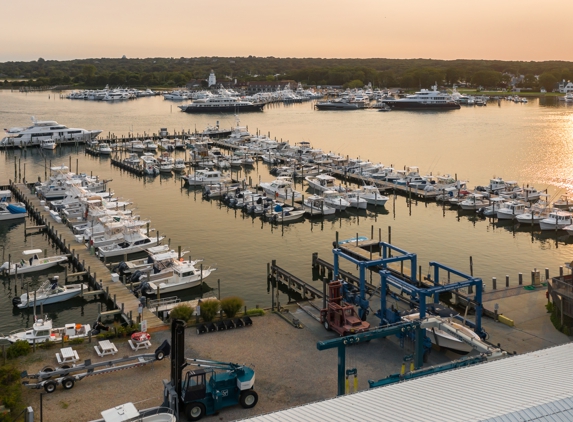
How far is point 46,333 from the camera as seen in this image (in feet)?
82.9

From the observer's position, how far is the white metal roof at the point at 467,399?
46.4 ft

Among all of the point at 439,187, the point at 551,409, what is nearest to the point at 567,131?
the point at 439,187

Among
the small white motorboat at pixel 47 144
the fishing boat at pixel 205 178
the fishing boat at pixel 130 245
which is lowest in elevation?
the fishing boat at pixel 130 245

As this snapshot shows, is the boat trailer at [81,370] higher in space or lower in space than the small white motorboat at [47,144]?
lower

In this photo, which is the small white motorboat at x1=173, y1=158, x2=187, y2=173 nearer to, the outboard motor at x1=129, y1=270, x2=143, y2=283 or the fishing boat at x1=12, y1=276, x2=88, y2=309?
the outboard motor at x1=129, y1=270, x2=143, y2=283

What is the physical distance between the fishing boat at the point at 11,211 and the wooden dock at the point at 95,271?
3.19 feet

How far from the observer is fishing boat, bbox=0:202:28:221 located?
47469 mm

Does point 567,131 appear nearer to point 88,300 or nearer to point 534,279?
point 534,279

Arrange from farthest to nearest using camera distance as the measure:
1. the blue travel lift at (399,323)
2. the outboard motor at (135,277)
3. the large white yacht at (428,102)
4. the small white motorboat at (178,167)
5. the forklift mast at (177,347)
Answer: the large white yacht at (428,102) < the small white motorboat at (178,167) < the outboard motor at (135,277) < the blue travel lift at (399,323) < the forklift mast at (177,347)

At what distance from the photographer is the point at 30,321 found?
30.5 meters

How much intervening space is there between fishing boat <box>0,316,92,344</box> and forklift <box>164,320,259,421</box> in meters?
7.64

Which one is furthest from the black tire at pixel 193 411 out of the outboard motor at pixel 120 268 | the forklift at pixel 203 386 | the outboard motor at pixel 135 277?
the outboard motor at pixel 120 268

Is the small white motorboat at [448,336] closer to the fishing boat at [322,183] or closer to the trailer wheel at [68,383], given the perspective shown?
the trailer wheel at [68,383]

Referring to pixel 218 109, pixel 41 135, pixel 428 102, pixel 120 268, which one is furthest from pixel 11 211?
pixel 428 102
